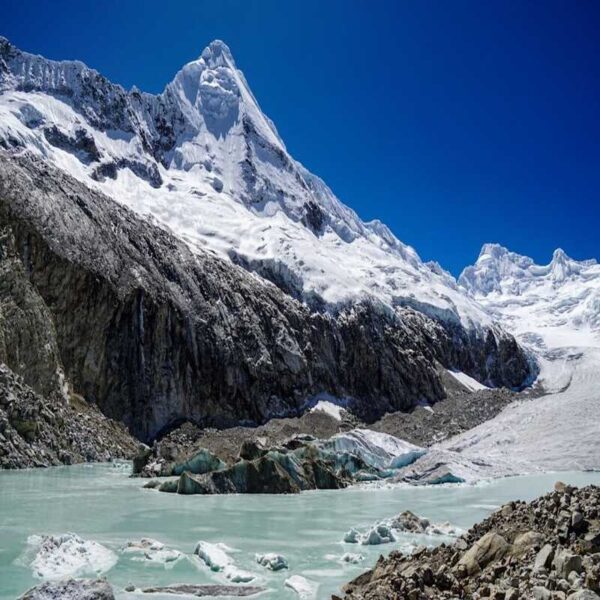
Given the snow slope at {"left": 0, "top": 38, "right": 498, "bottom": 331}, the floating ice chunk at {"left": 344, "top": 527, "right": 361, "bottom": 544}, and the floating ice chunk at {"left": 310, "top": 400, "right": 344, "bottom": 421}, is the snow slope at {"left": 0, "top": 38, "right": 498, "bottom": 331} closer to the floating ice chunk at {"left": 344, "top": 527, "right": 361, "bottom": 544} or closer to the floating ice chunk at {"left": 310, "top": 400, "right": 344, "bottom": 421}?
the floating ice chunk at {"left": 310, "top": 400, "right": 344, "bottom": 421}

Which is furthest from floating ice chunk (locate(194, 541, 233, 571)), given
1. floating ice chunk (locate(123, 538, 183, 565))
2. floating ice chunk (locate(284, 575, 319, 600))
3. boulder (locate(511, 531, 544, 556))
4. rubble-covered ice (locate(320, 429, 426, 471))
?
rubble-covered ice (locate(320, 429, 426, 471))

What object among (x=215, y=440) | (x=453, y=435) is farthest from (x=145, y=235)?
(x=453, y=435)

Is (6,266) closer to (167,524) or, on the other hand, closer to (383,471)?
(383,471)

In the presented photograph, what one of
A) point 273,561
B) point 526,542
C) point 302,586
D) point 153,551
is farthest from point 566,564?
point 153,551

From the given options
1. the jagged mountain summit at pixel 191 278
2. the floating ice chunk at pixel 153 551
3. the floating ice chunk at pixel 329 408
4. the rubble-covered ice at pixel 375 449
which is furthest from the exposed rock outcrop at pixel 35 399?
the floating ice chunk at pixel 329 408

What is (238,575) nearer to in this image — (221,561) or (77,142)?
(221,561)
